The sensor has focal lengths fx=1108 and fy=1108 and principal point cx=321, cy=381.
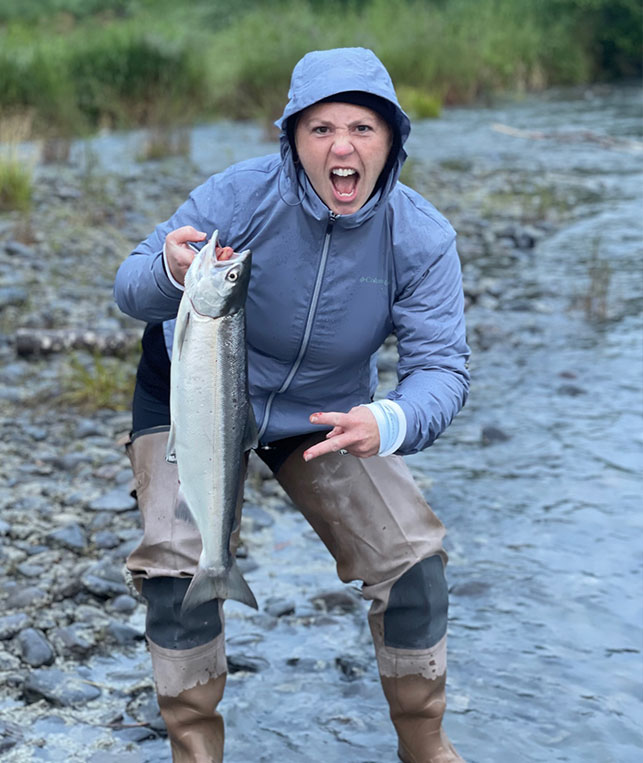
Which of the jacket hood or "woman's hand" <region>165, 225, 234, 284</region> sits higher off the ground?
the jacket hood

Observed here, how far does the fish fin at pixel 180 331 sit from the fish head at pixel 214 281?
39 millimetres

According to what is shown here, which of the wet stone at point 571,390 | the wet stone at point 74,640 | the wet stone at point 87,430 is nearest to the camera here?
the wet stone at point 74,640

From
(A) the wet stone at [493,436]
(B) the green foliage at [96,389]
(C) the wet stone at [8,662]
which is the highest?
(B) the green foliage at [96,389]

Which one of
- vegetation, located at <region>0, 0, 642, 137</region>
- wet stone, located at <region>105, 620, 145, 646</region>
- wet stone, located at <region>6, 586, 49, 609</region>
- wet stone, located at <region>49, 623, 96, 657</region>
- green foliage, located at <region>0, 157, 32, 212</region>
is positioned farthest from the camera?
vegetation, located at <region>0, 0, 642, 137</region>

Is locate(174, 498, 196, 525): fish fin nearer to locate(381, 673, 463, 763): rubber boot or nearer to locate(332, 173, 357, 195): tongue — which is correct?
locate(381, 673, 463, 763): rubber boot

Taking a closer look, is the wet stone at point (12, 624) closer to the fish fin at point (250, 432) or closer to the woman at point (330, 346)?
the woman at point (330, 346)

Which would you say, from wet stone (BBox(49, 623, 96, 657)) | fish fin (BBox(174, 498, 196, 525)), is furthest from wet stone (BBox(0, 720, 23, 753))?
fish fin (BBox(174, 498, 196, 525))

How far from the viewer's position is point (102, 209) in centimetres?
1173

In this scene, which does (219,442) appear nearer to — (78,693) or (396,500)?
(396,500)

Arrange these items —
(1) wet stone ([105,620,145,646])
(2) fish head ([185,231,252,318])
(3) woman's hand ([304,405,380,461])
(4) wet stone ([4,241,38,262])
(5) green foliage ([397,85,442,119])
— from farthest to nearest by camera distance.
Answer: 1. (5) green foliage ([397,85,442,119])
2. (4) wet stone ([4,241,38,262])
3. (1) wet stone ([105,620,145,646])
4. (3) woman's hand ([304,405,380,461])
5. (2) fish head ([185,231,252,318])

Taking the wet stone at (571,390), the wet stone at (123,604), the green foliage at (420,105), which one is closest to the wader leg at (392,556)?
the wet stone at (123,604)

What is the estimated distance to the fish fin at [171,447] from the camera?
291 cm

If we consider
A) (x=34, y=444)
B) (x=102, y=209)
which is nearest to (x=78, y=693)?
(x=34, y=444)

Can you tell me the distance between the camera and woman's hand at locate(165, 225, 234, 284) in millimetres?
2834
